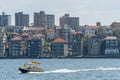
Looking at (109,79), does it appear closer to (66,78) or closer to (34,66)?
(66,78)

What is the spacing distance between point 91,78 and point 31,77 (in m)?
8.19

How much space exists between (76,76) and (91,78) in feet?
17.5

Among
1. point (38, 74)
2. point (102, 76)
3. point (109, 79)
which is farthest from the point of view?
point (38, 74)

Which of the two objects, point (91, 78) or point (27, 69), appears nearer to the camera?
point (91, 78)

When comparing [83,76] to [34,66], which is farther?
[34,66]

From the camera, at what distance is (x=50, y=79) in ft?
299

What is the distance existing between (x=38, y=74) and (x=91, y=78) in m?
12.4

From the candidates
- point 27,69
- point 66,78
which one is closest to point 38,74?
point 27,69

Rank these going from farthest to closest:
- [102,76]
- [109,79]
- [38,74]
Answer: [38,74], [102,76], [109,79]

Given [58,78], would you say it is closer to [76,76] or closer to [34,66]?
[76,76]

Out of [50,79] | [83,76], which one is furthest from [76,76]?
[50,79]

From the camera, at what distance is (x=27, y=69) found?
106625 millimetres

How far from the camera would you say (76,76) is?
97562 mm

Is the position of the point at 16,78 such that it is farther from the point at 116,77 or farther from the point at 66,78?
the point at 116,77
